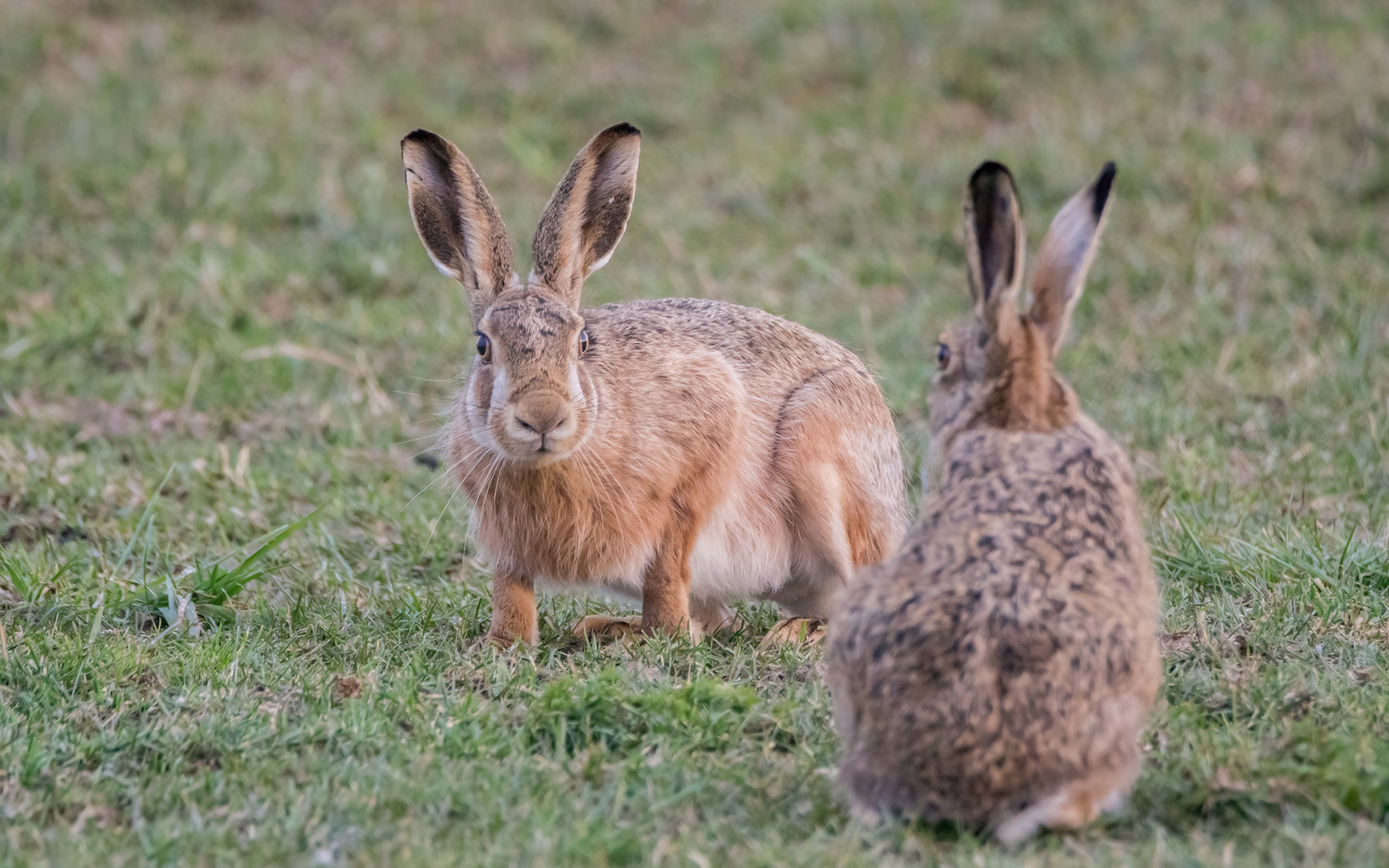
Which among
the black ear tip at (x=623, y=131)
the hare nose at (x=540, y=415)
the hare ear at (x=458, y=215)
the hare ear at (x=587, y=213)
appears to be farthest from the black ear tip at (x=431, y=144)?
the hare nose at (x=540, y=415)

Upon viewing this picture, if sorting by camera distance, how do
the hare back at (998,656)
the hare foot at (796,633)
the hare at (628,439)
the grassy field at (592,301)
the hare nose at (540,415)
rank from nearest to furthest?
1. the hare back at (998,656)
2. the grassy field at (592,301)
3. the hare nose at (540,415)
4. the hare at (628,439)
5. the hare foot at (796,633)

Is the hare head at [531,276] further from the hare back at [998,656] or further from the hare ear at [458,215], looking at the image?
the hare back at [998,656]

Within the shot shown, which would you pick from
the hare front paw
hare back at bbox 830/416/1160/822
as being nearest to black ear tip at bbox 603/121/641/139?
the hare front paw

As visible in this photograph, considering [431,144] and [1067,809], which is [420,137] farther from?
[1067,809]

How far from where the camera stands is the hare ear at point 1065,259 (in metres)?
3.93

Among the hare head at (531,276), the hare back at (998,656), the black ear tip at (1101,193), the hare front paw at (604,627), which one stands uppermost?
the black ear tip at (1101,193)

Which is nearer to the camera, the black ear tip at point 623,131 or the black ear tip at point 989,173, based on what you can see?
the black ear tip at point 989,173

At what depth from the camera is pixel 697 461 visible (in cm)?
521

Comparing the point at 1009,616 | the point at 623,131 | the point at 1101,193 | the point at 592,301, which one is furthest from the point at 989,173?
the point at 592,301

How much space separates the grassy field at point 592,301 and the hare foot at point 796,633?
10.5 inches

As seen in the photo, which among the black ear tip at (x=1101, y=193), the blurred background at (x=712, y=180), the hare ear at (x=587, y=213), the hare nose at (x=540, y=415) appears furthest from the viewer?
the blurred background at (x=712, y=180)

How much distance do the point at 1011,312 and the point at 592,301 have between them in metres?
4.79

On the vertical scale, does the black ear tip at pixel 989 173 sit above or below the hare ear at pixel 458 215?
above

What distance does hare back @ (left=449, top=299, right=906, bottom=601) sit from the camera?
5.05m
